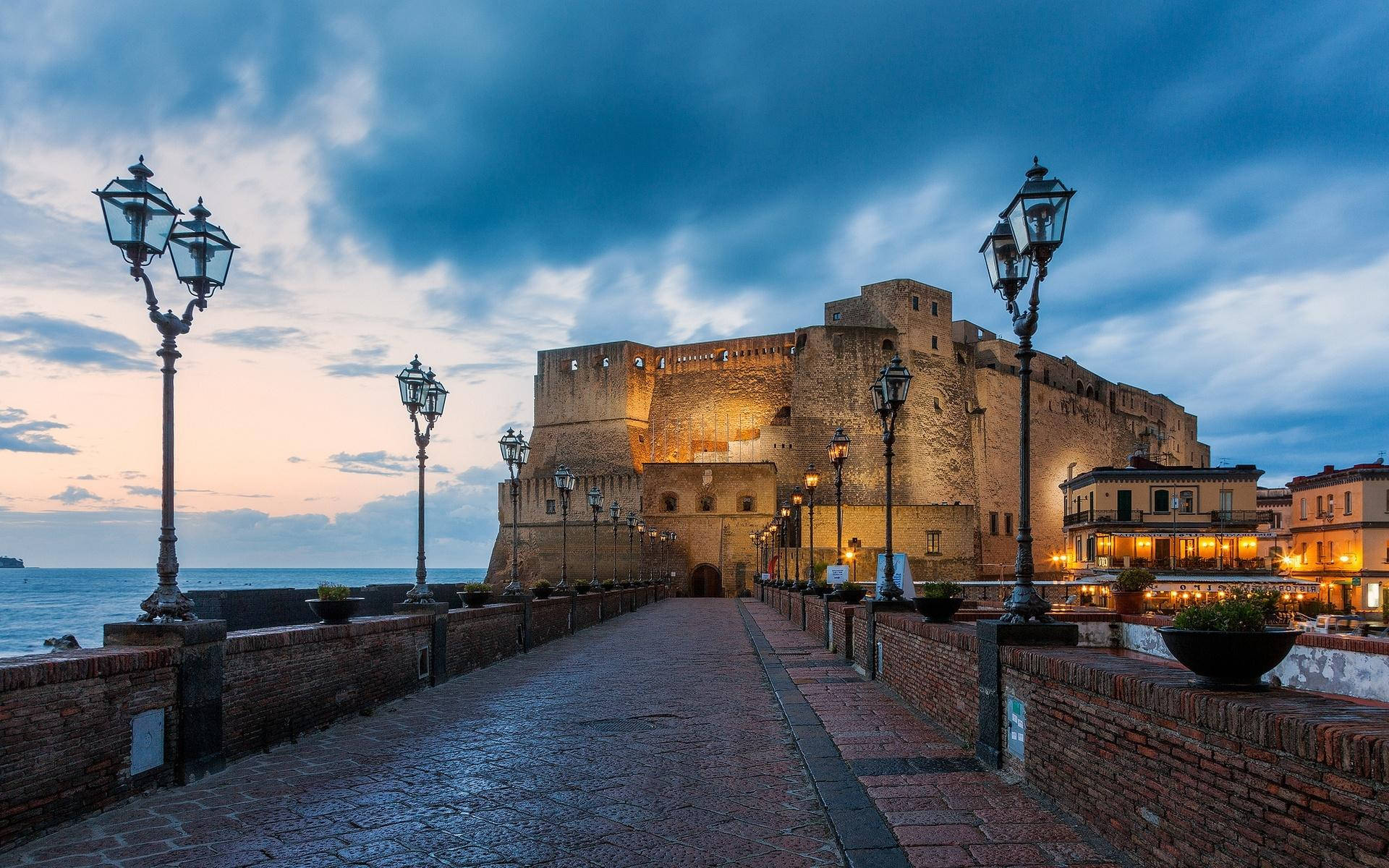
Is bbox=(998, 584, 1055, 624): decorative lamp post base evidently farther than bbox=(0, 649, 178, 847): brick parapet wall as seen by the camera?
Yes

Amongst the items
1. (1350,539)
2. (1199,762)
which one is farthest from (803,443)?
(1199,762)

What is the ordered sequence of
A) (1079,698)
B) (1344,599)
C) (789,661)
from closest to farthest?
(1079,698)
(789,661)
(1344,599)

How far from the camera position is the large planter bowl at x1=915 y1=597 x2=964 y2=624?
30.9ft

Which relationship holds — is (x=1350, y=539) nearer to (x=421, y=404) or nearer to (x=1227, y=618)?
(x=421, y=404)

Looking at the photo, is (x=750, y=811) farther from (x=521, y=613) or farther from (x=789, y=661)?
(x=521, y=613)

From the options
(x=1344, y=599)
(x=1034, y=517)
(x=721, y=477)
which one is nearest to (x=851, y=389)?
(x=721, y=477)

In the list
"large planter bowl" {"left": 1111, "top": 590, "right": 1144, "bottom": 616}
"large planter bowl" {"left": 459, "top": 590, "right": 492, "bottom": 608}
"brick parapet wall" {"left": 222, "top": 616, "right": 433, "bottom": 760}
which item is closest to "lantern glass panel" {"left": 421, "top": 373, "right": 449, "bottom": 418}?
"large planter bowl" {"left": 459, "top": 590, "right": 492, "bottom": 608}

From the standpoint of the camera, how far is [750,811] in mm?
5750

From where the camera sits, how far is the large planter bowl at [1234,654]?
157 inches

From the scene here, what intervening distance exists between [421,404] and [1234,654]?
1165 cm

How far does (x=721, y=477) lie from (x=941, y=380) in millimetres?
15464

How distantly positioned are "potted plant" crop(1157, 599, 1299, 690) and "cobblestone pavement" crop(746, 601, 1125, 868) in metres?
1.05

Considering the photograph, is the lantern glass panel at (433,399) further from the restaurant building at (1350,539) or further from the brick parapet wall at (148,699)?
the restaurant building at (1350,539)

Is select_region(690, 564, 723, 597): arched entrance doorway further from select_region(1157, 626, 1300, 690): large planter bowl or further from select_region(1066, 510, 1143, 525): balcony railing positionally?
select_region(1157, 626, 1300, 690): large planter bowl
